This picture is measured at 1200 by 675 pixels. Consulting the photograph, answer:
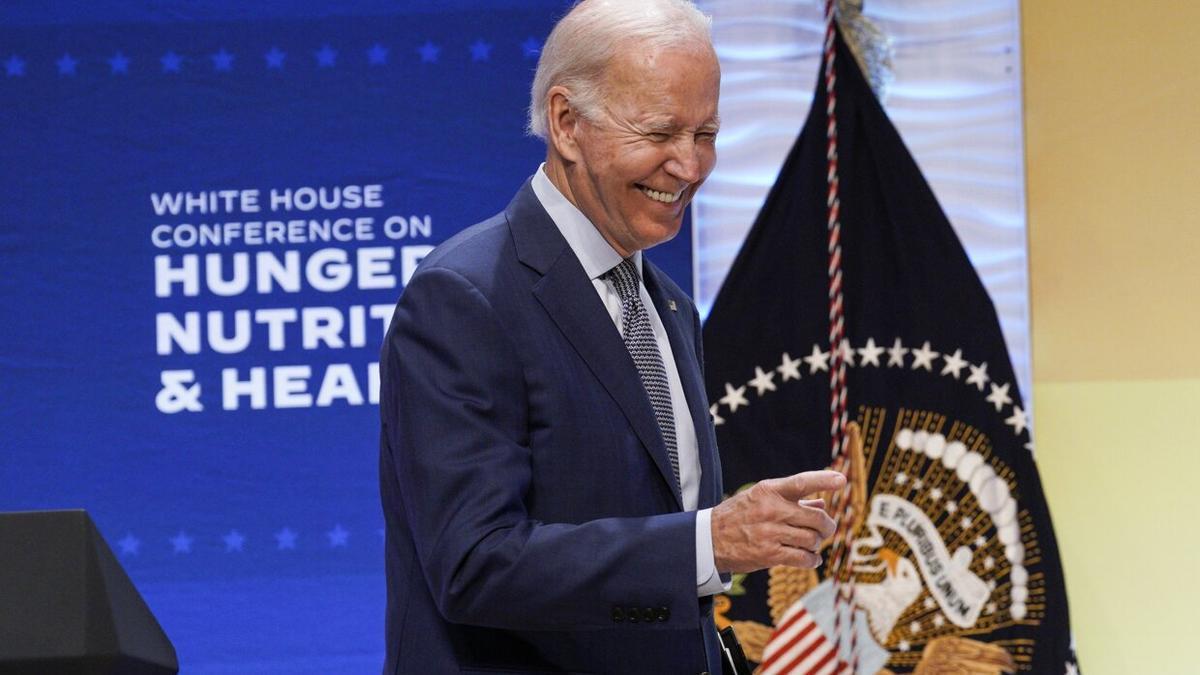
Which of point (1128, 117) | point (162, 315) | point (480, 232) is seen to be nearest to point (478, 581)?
point (480, 232)

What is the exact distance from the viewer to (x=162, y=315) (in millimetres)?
3371

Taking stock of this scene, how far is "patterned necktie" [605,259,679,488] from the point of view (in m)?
1.43

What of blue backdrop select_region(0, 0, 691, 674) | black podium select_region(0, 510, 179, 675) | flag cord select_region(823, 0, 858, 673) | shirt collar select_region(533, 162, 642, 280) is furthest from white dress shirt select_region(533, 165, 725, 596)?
blue backdrop select_region(0, 0, 691, 674)

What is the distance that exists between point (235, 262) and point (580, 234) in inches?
82.8

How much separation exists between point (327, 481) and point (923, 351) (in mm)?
1458

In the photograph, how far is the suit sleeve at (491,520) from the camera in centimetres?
124

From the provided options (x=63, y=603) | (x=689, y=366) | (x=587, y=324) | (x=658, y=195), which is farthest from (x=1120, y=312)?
(x=63, y=603)

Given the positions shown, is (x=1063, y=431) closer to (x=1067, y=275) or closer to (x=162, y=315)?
(x=1067, y=275)

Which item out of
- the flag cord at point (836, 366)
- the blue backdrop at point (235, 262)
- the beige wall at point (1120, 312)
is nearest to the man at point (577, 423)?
the flag cord at point (836, 366)

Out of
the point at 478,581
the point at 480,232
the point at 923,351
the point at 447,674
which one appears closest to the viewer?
the point at 478,581

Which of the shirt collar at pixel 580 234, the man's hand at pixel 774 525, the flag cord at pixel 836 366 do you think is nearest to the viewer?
the man's hand at pixel 774 525

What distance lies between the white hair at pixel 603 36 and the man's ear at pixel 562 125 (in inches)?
0.5

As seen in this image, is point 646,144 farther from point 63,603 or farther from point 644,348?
point 63,603

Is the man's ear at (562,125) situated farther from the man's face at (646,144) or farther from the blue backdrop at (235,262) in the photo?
the blue backdrop at (235,262)
